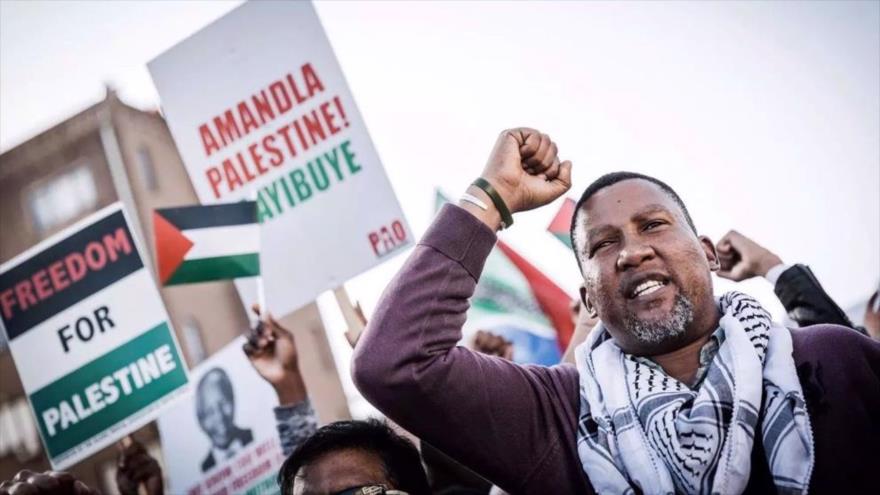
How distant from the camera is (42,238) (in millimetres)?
4180

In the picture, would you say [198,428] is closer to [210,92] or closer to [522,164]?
[210,92]

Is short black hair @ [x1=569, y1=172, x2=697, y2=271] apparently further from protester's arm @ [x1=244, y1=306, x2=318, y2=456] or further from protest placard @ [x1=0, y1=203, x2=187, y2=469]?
protest placard @ [x1=0, y1=203, x2=187, y2=469]

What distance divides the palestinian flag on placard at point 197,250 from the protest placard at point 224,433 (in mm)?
374

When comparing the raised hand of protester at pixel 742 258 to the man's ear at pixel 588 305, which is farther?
the raised hand of protester at pixel 742 258

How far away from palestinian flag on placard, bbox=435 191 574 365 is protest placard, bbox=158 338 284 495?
3.84 feet

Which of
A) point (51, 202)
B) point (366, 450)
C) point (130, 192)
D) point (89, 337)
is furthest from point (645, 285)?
point (51, 202)

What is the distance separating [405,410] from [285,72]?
2647 millimetres

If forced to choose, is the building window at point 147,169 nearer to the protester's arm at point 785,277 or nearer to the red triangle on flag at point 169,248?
the red triangle on flag at point 169,248

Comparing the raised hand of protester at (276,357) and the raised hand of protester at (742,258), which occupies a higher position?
the raised hand of protester at (276,357)

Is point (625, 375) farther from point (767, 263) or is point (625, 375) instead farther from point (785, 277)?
point (767, 263)

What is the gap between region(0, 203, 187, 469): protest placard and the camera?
344cm

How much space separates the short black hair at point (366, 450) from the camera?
183 centimetres

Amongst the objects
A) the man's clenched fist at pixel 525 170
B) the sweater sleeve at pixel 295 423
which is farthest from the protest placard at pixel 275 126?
the man's clenched fist at pixel 525 170

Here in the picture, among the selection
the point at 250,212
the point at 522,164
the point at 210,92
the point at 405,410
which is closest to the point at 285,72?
the point at 210,92
